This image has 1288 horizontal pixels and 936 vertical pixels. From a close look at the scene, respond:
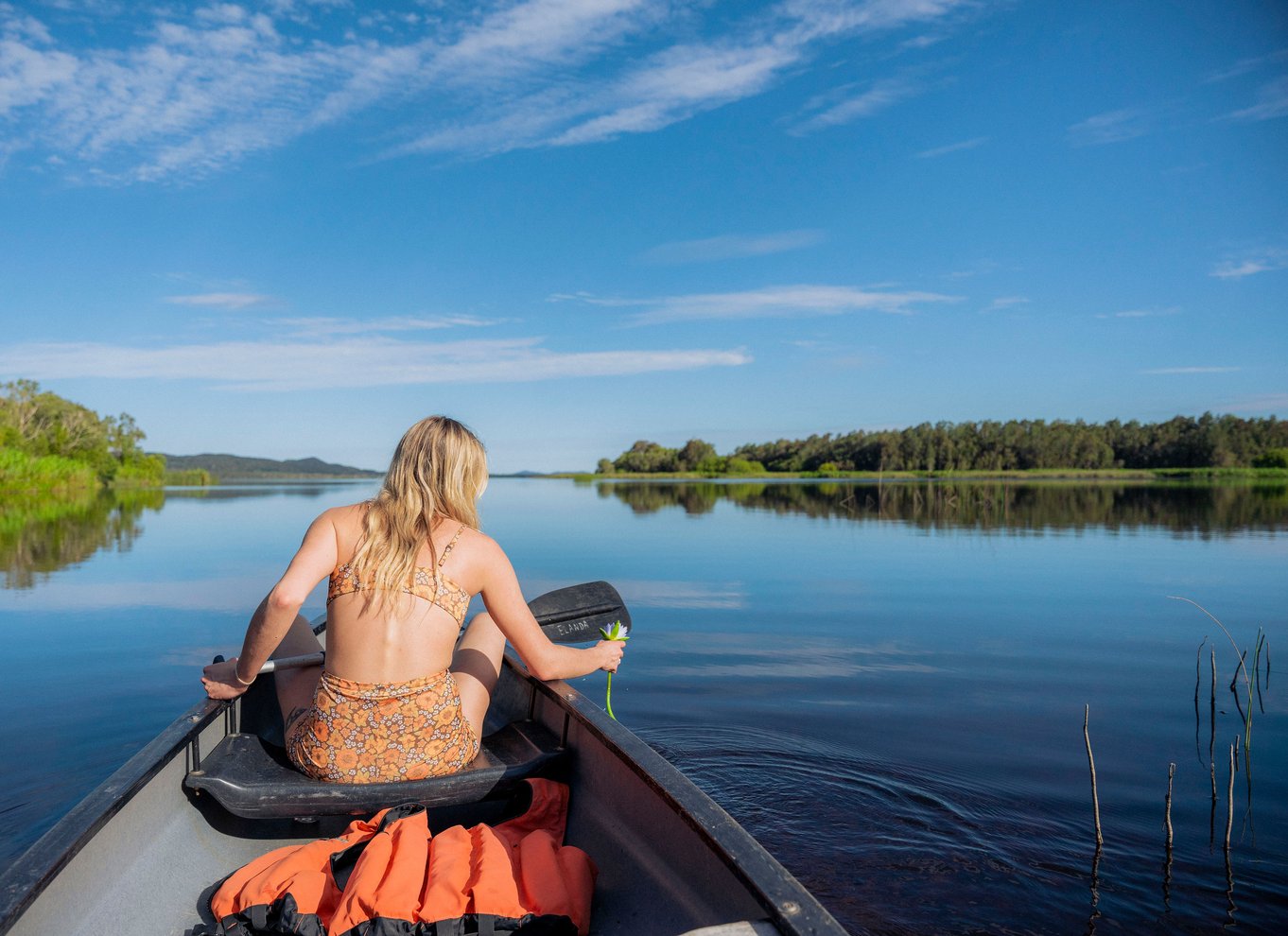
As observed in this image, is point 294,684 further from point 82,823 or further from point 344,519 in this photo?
point 82,823

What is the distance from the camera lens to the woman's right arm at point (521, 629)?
2.88m

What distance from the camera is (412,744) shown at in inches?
111

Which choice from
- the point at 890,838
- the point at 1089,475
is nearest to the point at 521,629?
the point at 890,838

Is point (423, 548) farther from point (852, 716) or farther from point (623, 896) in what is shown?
point (852, 716)

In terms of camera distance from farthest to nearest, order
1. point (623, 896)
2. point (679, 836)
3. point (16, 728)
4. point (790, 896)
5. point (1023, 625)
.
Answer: point (1023, 625) → point (16, 728) → point (623, 896) → point (679, 836) → point (790, 896)

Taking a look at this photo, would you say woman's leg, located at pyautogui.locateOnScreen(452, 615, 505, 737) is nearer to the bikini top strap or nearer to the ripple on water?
the bikini top strap

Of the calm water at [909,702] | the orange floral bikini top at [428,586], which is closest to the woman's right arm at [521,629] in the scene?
the orange floral bikini top at [428,586]

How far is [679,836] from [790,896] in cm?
61

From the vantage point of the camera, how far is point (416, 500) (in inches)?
110

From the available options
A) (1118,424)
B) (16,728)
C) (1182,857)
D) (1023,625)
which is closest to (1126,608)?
(1023,625)

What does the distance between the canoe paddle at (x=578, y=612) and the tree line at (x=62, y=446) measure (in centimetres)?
3757

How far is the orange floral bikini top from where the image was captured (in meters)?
2.71

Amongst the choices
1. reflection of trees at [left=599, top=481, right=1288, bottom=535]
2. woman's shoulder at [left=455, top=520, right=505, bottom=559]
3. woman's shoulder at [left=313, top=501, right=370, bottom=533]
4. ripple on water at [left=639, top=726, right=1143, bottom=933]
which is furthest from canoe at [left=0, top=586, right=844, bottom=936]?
reflection of trees at [left=599, top=481, right=1288, bottom=535]

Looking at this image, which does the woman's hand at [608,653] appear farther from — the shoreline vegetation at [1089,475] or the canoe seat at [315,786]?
the shoreline vegetation at [1089,475]
